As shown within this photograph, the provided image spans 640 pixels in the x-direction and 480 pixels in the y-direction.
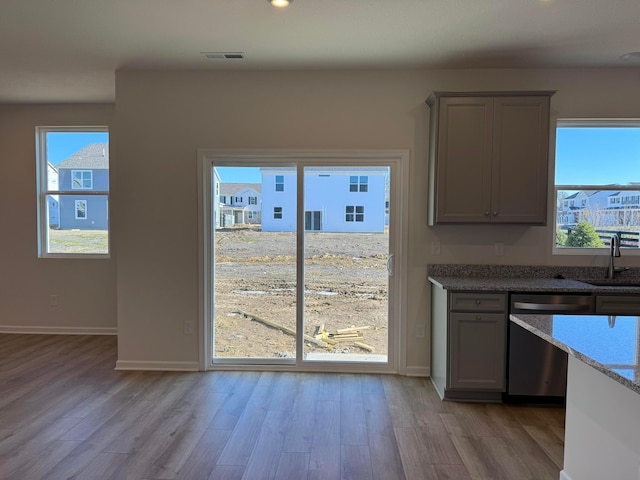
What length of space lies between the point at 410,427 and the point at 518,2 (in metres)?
2.82

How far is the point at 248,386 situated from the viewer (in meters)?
3.32

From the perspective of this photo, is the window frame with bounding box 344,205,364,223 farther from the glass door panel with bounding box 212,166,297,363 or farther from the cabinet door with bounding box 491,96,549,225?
the cabinet door with bounding box 491,96,549,225

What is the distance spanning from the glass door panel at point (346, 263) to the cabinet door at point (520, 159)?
37.3 inches

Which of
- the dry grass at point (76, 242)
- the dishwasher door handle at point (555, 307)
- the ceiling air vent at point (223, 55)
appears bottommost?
the dishwasher door handle at point (555, 307)

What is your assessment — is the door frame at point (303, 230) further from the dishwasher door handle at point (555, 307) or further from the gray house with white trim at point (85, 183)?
the gray house with white trim at point (85, 183)

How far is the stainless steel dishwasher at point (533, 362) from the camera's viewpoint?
2.97 meters

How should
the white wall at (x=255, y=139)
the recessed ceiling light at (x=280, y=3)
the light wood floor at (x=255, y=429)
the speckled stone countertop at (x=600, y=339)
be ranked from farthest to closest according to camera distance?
the white wall at (x=255, y=139), the recessed ceiling light at (x=280, y=3), the light wood floor at (x=255, y=429), the speckled stone countertop at (x=600, y=339)

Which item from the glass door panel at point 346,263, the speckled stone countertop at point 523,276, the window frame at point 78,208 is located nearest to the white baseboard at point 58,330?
the window frame at point 78,208

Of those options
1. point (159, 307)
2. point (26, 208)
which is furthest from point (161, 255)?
point (26, 208)

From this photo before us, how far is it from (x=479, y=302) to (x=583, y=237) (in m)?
1.40

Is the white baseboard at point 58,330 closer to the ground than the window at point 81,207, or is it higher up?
closer to the ground

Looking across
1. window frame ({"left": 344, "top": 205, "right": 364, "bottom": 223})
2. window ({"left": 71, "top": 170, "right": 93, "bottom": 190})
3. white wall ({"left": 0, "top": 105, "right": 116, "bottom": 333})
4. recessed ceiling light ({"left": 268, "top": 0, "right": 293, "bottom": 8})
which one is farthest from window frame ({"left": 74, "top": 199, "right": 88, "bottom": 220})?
recessed ceiling light ({"left": 268, "top": 0, "right": 293, "bottom": 8})

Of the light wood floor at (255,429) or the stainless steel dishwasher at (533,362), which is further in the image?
the stainless steel dishwasher at (533,362)

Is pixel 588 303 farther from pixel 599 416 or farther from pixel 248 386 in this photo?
pixel 248 386
